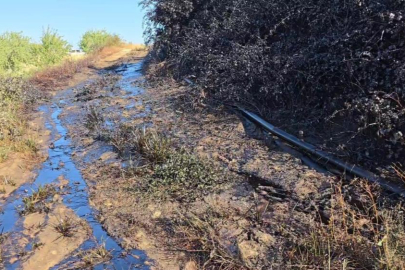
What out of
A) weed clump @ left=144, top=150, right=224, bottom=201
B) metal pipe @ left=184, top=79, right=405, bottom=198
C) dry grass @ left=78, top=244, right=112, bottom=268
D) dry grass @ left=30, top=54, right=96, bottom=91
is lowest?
dry grass @ left=78, top=244, right=112, bottom=268

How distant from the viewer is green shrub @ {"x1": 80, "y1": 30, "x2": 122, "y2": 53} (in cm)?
2545

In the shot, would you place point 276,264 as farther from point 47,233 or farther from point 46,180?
point 46,180

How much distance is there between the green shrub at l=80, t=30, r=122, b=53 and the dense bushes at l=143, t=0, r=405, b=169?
17752 mm

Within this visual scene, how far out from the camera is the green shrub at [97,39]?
83.5 feet

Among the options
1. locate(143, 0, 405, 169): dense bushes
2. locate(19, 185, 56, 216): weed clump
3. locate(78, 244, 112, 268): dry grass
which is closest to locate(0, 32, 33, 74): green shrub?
locate(143, 0, 405, 169): dense bushes

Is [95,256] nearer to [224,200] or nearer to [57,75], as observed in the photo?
[224,200]

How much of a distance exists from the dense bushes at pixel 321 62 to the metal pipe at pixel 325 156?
266 mm

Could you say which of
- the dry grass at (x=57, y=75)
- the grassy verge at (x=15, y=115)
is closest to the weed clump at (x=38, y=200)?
the grassy verge at (x=15, y=115)

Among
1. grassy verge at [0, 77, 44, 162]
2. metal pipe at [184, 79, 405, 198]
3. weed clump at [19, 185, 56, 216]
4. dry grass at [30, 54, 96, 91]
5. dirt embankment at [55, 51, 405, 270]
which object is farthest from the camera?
dry grass at [30, 54, 96, 91]

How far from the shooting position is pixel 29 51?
71.2ft

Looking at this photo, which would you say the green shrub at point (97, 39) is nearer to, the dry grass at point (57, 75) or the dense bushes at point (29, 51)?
the dense bushes at point (29, 51)

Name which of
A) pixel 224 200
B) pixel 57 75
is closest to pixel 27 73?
pixel 57 75

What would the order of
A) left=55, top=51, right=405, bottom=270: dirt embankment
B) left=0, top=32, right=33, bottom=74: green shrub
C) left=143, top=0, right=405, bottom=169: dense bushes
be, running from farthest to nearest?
left=0, top=32, right=33, bottom=74: green shrub, left=143, top=0, right=405, bottom=169: dense bushes, left=55, top=51, right=405, bottom=270: dirt embankment

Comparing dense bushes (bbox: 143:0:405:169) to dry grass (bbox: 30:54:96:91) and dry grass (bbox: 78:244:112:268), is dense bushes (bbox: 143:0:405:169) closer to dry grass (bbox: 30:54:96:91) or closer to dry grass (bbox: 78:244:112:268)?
dry grass (bbox: 78:244:112:268)
